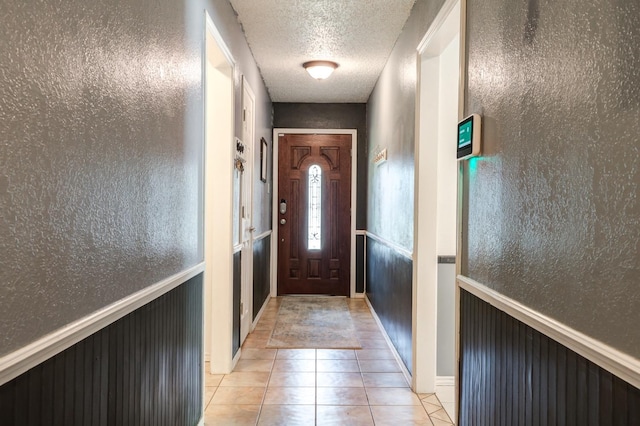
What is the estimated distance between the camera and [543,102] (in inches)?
49.7

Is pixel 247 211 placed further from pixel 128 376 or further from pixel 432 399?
pixel 128 376

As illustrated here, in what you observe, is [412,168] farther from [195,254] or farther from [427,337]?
[195,254]

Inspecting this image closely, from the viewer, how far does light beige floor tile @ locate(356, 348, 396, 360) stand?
3.49 metres

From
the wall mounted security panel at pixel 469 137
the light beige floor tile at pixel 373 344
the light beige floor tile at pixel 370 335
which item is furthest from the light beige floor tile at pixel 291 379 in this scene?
the wall mounted security panel at pixel 469 137

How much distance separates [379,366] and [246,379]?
952mm

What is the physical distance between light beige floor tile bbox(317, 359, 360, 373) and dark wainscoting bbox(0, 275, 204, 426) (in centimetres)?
108

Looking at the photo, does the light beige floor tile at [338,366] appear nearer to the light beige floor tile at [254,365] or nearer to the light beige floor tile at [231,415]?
the light beige floor tile at [254,365]

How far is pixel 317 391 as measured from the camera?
2.83 meters

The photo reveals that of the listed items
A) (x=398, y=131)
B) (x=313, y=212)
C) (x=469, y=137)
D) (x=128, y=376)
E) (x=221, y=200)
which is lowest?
(x=128, y=376)

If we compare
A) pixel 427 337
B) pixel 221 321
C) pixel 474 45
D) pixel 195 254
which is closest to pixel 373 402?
pixel 427 337

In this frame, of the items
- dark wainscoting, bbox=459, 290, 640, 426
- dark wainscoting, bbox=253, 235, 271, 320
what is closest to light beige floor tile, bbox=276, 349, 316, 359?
dark wainscoting, bbox=253, 235, 271, 320

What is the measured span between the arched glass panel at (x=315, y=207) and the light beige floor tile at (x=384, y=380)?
2837 mm

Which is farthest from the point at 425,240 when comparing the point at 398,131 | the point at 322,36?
the point at 322,36

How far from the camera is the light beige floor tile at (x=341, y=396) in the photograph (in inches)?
105
